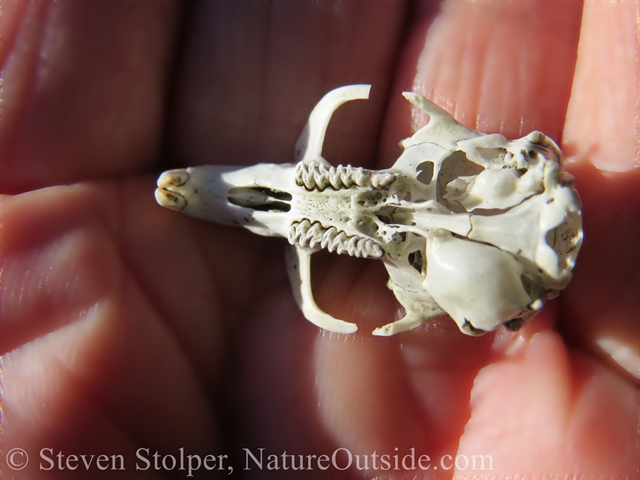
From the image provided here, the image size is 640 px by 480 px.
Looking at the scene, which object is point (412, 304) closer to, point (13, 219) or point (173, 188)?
point (173, 188)

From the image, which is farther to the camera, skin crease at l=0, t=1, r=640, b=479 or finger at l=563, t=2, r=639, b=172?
finger at l=563, t=2, r=639, b=172

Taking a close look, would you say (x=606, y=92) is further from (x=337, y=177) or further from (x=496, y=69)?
(x=337, y=177)

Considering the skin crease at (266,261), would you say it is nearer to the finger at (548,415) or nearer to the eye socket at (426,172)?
the finger at (548,415)

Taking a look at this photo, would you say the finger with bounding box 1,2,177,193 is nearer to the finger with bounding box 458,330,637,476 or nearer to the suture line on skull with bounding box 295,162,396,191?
the suture line on skull with bounding box 295,162,396,191

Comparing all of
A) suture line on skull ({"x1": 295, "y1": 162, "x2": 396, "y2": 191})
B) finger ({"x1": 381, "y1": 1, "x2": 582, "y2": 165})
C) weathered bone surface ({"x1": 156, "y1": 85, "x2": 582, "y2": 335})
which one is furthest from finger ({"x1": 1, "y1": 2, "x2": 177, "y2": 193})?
finger ({"x1": 381, "y1": 1, "x2": 582, "y2": 165})

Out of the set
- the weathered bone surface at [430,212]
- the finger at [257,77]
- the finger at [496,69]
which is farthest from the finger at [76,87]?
the finger at [496,69]

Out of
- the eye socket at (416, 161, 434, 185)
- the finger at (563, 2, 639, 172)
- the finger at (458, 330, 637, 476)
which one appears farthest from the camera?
the finger at (563, 2, 639, 172)
